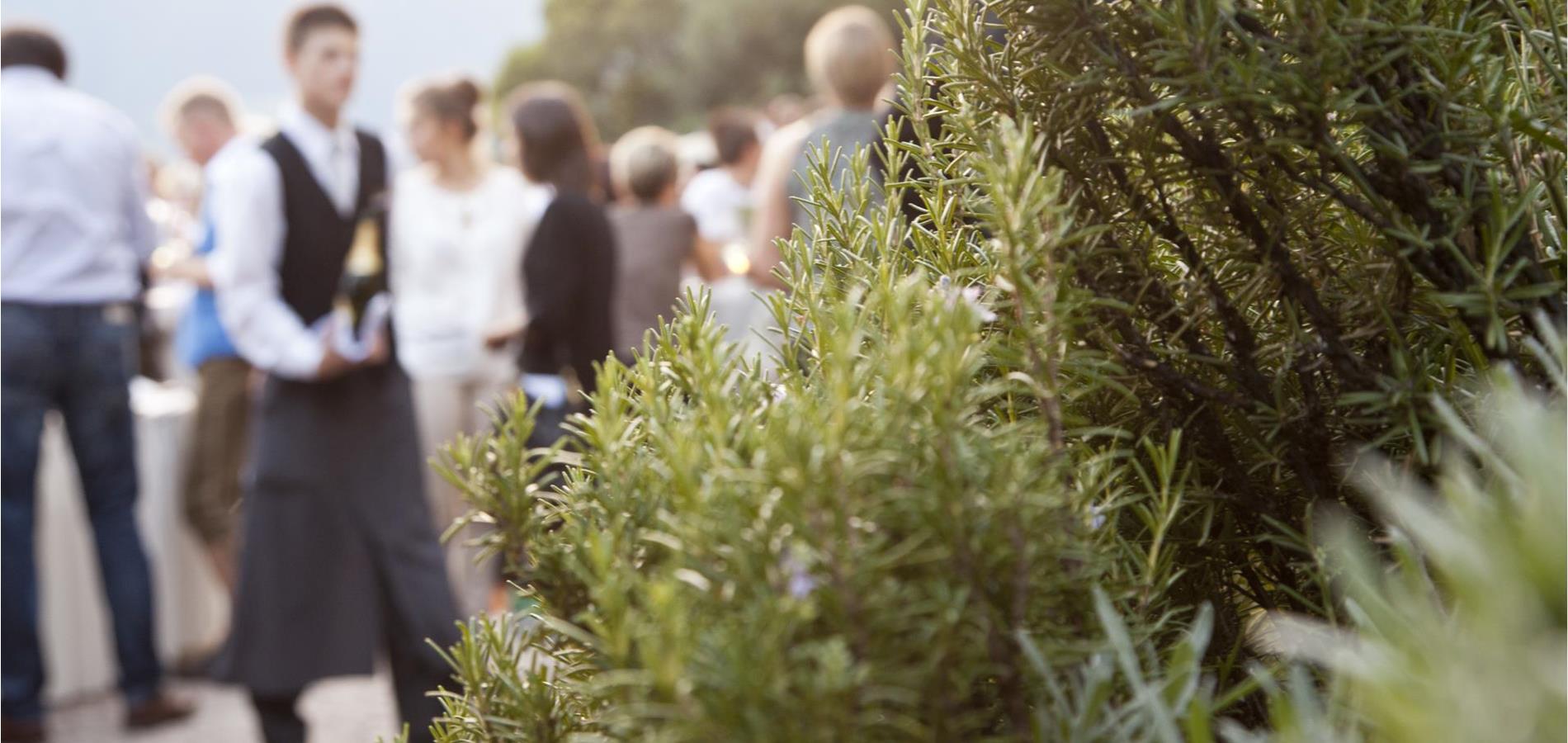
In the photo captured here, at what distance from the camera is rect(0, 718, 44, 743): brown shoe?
193 inches

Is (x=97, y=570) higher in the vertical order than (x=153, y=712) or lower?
higher

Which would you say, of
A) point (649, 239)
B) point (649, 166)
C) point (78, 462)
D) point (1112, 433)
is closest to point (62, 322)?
point (78, 462)

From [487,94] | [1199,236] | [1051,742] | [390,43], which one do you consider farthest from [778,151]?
[390,43]

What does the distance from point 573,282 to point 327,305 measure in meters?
1.18

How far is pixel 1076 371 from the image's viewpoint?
0.87 meters

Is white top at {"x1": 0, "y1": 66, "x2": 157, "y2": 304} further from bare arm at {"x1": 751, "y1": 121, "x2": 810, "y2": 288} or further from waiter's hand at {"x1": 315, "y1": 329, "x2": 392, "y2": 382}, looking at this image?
bare arm at {"x1": 751, "y1": 121, "x2": 810, "y2": 288}

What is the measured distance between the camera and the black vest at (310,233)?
378 centimetres

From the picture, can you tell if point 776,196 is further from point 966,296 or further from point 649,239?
point 966,296

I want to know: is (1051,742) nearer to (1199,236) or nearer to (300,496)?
(1199,236)

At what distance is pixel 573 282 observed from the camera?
16.2ft

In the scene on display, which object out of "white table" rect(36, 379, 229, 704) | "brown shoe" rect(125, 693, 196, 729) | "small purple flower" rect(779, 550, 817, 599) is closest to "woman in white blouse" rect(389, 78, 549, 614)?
"white table" rect(36, 379, 229, 704)

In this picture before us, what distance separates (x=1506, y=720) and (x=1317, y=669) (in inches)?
14.8

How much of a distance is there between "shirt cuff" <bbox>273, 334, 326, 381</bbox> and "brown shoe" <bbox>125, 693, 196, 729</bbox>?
2.25 metres

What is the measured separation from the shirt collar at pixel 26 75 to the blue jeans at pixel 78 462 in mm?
784
